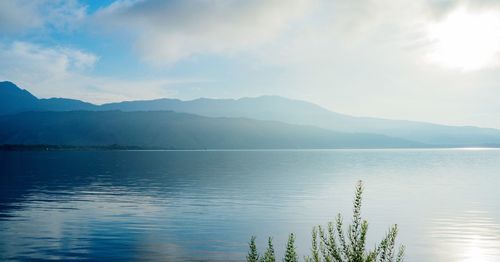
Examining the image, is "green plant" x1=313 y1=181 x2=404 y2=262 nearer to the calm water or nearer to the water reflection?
the calm water

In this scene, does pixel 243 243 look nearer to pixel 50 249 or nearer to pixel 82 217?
pixel 50 249

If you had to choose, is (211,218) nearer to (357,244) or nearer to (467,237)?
(467,237)

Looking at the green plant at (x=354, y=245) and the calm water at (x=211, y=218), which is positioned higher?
the green plant at (x=354, y=245)

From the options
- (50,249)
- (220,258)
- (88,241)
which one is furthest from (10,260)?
(220,258)

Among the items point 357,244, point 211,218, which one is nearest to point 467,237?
point 211,218

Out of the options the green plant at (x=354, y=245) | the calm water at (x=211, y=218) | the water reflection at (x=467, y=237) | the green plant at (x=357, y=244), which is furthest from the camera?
the calm water at (x=211, y=218)

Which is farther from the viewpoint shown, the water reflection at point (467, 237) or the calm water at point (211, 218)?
the calm water at point (211, 218)

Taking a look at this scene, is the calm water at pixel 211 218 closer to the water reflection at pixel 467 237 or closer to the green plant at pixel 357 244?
the water reflection at pixel 467 237

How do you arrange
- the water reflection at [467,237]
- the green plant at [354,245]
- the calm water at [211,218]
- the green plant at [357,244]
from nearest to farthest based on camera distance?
the green plant at [354,245]
the green plant at [357,244]
the water reflection at [467,237]
the calm water at [211,218]

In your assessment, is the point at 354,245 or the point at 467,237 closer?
the point at 354,245

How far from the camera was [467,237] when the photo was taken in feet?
146

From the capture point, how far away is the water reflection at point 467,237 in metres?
37.0

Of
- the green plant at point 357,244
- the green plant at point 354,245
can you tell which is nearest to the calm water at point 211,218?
the green plant at point 354,245

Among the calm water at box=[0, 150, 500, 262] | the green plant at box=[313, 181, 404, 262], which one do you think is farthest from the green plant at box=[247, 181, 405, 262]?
the calm water at box=[0, 150, 500, 262]
